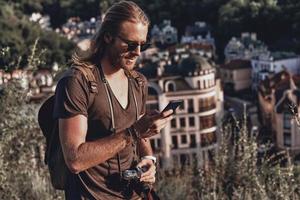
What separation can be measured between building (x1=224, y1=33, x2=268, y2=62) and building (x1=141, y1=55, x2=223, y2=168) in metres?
11.7

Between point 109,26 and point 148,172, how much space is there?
0.54 m

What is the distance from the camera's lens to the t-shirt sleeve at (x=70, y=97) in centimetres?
193

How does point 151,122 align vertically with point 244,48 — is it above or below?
above

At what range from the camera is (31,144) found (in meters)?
4.70

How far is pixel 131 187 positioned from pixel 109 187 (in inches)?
3.4

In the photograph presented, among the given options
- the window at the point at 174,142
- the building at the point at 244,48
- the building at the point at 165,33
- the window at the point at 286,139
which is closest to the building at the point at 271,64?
the building at the point at 244,48

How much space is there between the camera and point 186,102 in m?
16.8

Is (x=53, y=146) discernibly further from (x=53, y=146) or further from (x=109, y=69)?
(x=109, y=69)

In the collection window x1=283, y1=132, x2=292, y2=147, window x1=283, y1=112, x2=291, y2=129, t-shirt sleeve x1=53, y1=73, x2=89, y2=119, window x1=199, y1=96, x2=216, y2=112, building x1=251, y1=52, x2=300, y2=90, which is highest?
t-shirt sleeve x1=53, y1=73, x2=89, y2=119

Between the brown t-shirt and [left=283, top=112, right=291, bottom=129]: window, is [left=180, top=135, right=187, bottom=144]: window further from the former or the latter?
the brown t-shirt

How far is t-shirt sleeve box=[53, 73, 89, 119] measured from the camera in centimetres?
193

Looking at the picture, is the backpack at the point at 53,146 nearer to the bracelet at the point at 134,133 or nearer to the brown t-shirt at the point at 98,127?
the brown t-shirt at the point at 98,127

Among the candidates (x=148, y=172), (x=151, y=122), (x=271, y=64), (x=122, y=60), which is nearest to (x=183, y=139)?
(x=271, y=64)

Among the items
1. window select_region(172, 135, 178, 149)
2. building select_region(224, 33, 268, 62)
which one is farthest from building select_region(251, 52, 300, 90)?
window select_region(172, 135, 178, 149)
